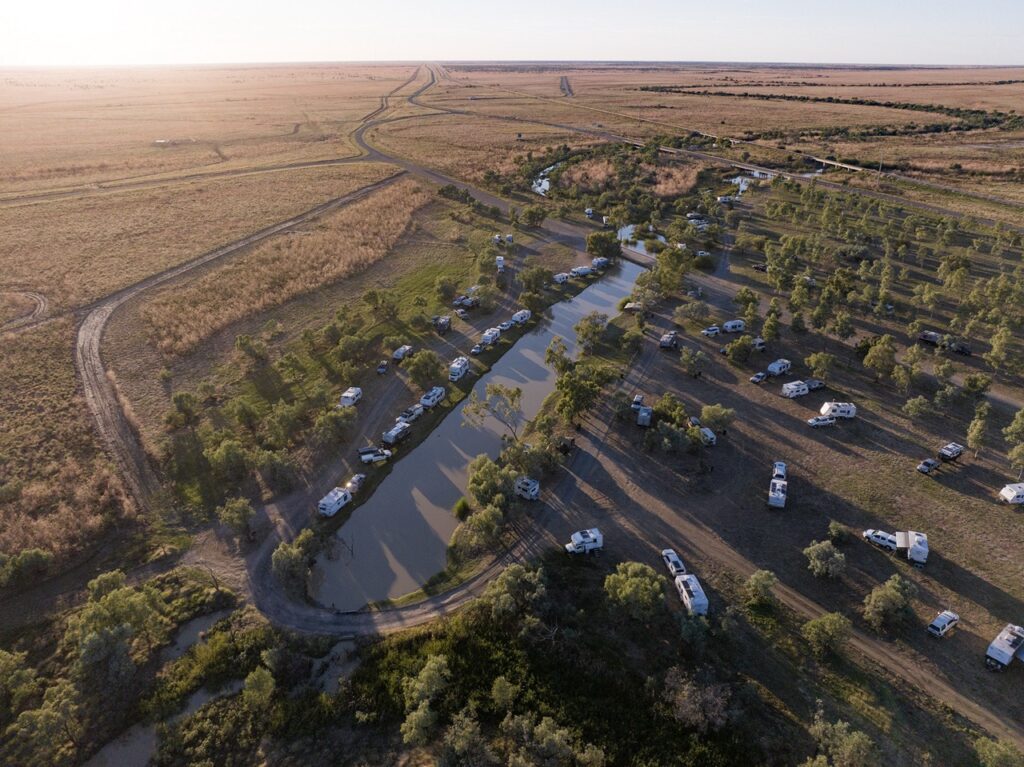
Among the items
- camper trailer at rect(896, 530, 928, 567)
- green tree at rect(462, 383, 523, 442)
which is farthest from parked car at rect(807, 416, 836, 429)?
green tree at rect(462, 383, 523, 442)

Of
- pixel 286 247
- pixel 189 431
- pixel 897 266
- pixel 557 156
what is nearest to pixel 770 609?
pixel 189 431

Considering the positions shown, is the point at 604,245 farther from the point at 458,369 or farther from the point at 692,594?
the point at 692,594

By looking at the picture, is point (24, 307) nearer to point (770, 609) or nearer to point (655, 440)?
point (655, 440)

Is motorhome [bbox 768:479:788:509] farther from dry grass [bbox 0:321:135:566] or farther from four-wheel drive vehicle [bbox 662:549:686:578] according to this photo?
dry grass [bbox 0:321:135:566]

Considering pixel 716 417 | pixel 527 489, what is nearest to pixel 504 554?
pixel 527 489

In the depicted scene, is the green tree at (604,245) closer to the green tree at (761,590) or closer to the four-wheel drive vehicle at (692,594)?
the four-wheel drive vehicle at (692,594)

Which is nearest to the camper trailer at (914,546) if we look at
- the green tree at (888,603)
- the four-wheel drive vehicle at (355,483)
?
the green tree at (888,603)

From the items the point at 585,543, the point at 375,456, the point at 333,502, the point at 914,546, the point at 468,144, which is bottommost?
the point at 375,456
